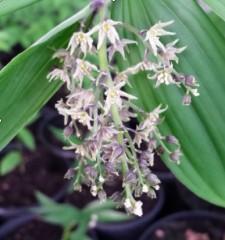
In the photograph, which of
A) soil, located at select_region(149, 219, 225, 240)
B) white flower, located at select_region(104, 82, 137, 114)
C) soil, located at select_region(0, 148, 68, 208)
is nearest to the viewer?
white flower, located at select_region(104, 82, 137, 114)

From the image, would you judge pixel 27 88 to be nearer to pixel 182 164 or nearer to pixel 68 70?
pixel 68 70

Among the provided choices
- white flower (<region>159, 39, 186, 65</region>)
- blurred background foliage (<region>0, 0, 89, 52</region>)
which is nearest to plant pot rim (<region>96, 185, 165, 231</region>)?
blurred background foliage (<region>0, 0, 89, 52</region>)

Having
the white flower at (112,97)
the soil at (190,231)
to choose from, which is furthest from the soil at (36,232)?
the white flower at (112,97)

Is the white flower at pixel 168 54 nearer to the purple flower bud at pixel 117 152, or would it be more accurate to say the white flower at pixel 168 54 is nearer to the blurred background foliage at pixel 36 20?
the purple flower bud at pixel 117 152

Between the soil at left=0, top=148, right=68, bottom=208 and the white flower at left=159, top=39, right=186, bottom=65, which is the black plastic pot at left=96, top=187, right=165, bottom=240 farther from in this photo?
the white flower at left=159, top=39, right=186, bottom=65

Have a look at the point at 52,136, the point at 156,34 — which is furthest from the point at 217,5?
the point at 52,136

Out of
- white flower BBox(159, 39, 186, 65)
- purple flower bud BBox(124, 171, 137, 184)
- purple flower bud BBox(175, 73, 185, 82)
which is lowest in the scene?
purple flower bud BBox(124, 171, 137, 184)

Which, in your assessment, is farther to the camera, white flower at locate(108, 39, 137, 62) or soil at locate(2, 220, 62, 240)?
soil at locate(2, 220, 62, 240)
